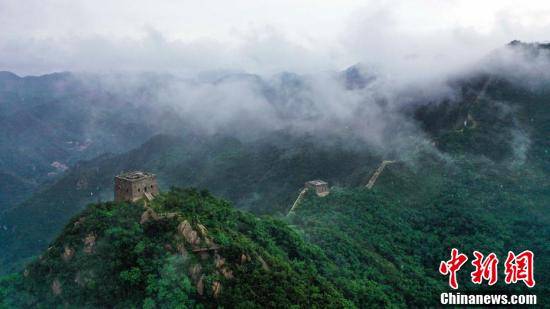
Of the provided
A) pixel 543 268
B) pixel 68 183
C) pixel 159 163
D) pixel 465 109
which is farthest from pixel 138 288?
pixel 68 183

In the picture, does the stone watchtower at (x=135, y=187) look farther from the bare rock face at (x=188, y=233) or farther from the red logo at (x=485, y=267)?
the red logo at (x=485, y=267)

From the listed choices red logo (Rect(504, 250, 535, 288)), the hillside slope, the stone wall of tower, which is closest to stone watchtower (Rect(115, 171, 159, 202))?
the stone wall of tower

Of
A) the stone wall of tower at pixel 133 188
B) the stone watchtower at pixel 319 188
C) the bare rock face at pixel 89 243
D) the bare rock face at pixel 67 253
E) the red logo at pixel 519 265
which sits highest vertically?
the stone wall of tower at pixel 133 188

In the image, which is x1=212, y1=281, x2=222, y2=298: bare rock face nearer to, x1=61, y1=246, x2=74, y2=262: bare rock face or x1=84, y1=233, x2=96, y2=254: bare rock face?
x1=84, y1=233, x2=96, y2=254: bare rock face

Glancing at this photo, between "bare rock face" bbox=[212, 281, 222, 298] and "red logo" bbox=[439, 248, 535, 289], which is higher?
"bare rock face" bbox=[212, 281, 222, 298]

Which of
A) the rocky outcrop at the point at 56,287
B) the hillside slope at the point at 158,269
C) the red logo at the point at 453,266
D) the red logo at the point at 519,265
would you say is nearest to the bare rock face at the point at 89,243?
the hillside slope at the point at 158,269

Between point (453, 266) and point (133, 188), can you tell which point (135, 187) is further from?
point (453, 266)

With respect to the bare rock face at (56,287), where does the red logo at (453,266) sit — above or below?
below
